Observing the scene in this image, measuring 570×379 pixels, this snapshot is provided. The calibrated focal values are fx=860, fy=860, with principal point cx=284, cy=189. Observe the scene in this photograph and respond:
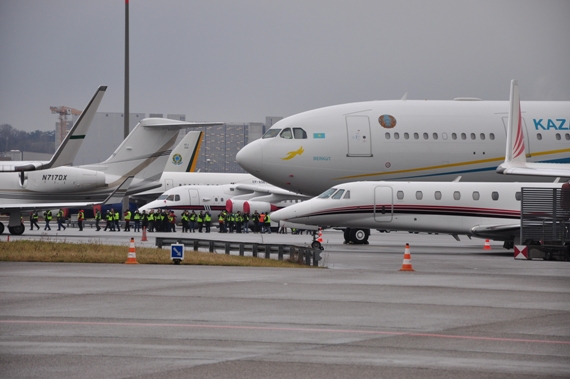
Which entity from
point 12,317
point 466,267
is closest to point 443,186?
point 466,267

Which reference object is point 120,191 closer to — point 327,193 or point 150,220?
point 150,220

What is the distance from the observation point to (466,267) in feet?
76.5

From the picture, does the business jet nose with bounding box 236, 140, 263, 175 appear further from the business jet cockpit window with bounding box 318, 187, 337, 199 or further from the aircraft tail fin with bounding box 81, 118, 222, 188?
the aircraft tail fin with bounding box 81, 118, 222, 188

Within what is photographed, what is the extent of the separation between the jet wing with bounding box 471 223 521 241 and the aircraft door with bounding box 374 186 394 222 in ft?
10.3

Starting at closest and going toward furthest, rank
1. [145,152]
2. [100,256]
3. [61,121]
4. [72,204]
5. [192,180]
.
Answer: [100,256]
[72,204]
[145,152]
[192,180]
[61,121]

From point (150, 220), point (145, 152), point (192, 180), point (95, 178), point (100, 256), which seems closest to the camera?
point (100, 256)

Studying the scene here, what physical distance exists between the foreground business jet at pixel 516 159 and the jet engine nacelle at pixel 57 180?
2411 cm

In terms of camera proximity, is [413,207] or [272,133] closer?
[413,207]

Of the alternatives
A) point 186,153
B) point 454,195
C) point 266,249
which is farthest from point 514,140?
point 186,153

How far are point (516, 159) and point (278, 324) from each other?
13.5 metres

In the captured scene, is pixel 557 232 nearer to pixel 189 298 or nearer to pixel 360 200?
pixel 360 200

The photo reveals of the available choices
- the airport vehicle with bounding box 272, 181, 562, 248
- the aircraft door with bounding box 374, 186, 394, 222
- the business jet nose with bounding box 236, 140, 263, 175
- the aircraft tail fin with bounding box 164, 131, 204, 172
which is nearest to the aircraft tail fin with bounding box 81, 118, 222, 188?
the business jet nose with bounding box 236, 140, 263, 175

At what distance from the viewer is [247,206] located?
55.2 m

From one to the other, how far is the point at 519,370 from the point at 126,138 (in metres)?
39.6
